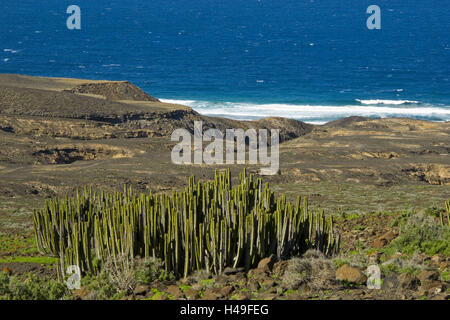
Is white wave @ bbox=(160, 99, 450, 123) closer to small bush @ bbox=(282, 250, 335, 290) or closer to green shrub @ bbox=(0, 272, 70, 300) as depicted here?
small bush @ bbox=(282, 250, 335, 290)

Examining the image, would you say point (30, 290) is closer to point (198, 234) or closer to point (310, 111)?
point (198, 234)

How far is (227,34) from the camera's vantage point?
14675 centimetres

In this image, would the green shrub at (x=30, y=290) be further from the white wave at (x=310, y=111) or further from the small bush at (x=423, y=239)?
the white wave at (x=310, y=111)

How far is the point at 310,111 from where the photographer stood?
79625mm

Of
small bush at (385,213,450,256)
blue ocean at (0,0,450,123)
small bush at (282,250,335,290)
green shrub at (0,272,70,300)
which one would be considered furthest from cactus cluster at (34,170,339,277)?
blue ocean at (0,0,450,123)

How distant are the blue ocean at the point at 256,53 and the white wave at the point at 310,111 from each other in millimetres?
123

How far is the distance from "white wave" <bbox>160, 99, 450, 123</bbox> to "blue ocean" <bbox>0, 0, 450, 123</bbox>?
12 centimetres

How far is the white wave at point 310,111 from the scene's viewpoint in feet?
251

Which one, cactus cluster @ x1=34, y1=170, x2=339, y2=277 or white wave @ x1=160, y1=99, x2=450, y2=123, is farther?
white wave @ x1=160, y1=99, x2=450, y2=123

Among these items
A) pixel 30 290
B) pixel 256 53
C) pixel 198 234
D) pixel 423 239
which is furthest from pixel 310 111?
pixel 30 290

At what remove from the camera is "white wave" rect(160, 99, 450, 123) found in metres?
76.6

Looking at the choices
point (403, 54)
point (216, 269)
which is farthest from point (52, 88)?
point (403, 54)
